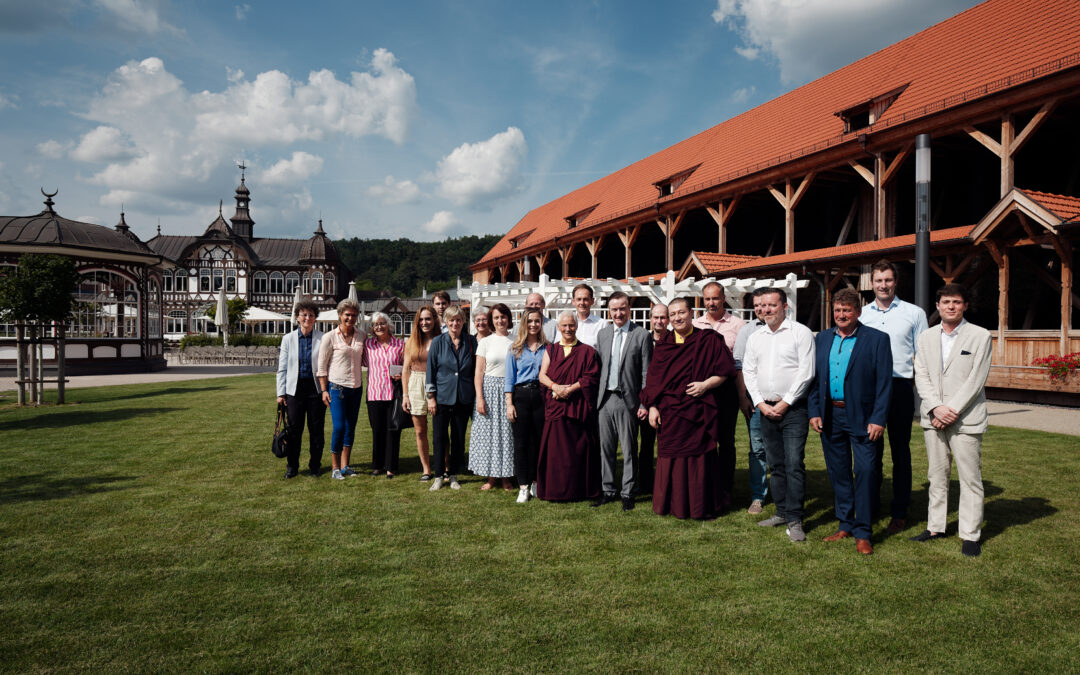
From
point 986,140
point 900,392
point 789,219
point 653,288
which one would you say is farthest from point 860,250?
point 900,392

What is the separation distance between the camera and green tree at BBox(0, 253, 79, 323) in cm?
1180

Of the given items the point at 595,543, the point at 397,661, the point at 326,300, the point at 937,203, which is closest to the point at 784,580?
the point at 595,543

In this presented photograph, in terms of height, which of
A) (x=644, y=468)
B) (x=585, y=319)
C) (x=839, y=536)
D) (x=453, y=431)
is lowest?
(x=839, y=536)

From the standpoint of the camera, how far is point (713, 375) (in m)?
4.44

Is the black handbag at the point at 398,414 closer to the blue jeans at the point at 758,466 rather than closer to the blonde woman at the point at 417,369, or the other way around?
the blonde woman at the point at 417,369

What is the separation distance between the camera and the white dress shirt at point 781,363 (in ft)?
13.3

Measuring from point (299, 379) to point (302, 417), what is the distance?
369 millimetres

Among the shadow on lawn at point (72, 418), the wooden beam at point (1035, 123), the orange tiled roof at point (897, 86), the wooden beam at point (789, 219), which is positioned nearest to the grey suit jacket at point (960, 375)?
the shadow on lawn at point (72, 418)

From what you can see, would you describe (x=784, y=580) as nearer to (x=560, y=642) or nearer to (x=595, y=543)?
(x=595, y=543)

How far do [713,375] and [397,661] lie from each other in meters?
2.81

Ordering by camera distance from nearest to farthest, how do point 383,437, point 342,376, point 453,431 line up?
point 453,431 → point 342,376 → point 383,437

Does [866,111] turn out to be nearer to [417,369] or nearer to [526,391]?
[526,391]

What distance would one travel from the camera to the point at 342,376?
19.4 feet

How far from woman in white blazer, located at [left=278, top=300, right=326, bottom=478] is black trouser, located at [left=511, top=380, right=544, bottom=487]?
2.05 m
